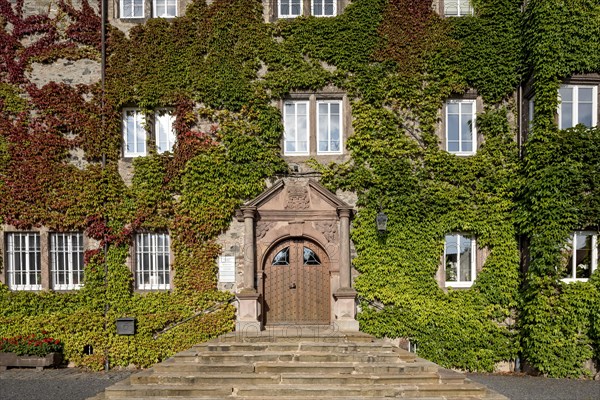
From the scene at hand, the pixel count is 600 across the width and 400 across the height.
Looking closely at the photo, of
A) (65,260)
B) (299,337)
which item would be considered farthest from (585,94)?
(65,260)

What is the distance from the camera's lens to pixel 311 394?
263 inches

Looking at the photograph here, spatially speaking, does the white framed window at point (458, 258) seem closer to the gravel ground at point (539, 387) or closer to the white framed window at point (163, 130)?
the gravel ground at point (539, 387)

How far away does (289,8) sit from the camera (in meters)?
9.92

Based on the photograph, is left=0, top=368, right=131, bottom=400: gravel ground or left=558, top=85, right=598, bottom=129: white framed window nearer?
left=0, top=368, right=131, bottom=400: gravel ground

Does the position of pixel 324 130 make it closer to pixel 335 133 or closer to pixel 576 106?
pixel 335 133

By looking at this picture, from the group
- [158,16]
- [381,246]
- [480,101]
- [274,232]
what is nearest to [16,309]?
[274,232]

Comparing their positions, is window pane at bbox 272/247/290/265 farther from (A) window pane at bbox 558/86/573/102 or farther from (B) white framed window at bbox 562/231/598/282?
(A) window pane at bbox 558/86/573/102

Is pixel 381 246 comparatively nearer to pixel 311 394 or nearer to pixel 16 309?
pixel 311 394

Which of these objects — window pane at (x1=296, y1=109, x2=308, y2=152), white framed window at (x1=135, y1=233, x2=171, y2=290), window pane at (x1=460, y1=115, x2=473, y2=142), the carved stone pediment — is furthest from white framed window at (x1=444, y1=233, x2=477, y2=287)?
white framed window at (x1=135, y1=233, x2=171, y2=290)

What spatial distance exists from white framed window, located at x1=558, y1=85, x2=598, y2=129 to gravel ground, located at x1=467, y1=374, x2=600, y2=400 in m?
5.63

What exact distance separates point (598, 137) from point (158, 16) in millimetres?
10858

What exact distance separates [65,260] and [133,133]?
361cm

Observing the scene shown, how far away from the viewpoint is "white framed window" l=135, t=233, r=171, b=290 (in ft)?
31.7

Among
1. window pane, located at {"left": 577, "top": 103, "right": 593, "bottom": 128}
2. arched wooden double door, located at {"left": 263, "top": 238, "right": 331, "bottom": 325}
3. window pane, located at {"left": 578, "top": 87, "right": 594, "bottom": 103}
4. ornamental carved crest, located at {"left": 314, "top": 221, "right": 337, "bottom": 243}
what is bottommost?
arched wooden double door, located at {"left": 263, "top": 238, "right": 331, "bottom": 325}
